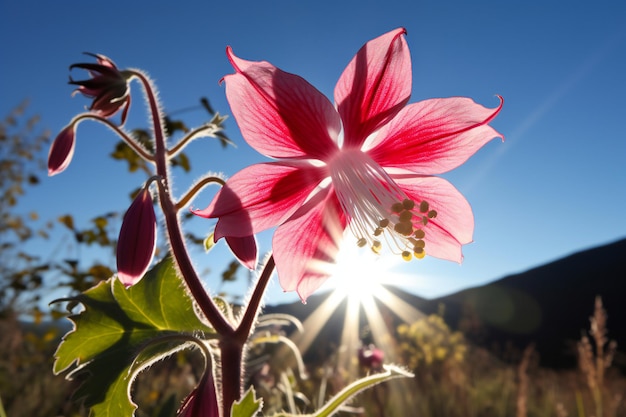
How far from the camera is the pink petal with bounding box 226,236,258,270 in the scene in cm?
125

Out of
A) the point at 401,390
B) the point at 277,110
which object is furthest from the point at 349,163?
the point at 401,390

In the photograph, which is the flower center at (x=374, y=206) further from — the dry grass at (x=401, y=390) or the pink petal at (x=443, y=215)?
the dry grass at (x=401, y=390)

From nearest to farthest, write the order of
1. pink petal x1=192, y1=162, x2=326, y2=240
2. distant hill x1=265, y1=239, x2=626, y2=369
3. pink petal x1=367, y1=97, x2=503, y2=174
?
pink petal x1=192, y1=162, x2=326, y2=240, pink petal x1=367, y1=97, x2=503, y2=174, distant hill x1=265, y1=239, x2=626, y2=369

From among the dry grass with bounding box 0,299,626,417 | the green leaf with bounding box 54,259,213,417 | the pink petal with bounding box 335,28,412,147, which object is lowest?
the dry grass with bounding box 0,299,626,417

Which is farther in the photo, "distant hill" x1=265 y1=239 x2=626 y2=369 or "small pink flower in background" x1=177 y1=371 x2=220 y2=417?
"distant hill" x1=265 y1=239 x2=626 y2=369

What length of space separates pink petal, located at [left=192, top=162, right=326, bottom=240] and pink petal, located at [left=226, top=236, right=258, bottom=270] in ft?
0.26

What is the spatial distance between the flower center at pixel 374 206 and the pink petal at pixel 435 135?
6 centimetres

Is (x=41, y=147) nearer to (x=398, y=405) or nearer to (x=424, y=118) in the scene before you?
(x=398, y=405)

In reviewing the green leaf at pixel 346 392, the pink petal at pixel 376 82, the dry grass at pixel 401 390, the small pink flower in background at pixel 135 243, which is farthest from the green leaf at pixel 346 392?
the dry grass at pixel 401 390

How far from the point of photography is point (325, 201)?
142 cm

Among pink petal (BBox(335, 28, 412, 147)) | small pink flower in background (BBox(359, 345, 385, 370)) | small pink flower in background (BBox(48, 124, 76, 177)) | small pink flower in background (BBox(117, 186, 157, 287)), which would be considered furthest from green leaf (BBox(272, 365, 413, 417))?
small pink flower in background (BBox(359, 345, 385, 370))

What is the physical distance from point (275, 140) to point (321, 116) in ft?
0.38

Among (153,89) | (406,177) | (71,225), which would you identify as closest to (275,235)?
(406,177)

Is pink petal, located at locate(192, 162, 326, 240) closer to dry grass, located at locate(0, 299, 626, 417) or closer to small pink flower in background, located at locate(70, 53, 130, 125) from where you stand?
small pink flower in background, located at locate(70, 53, 130, 125)
